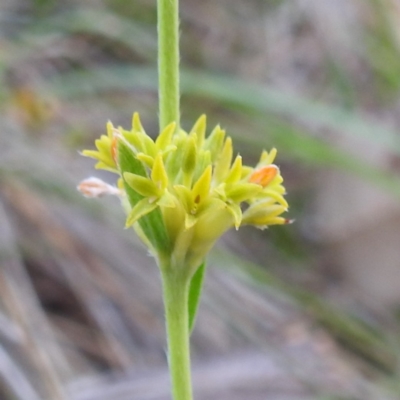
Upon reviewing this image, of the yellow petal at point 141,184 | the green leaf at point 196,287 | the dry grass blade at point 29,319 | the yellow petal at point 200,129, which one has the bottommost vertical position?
the green leaf at point 196,287

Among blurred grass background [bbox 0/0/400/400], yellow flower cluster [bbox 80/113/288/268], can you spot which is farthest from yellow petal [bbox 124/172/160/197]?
blurred grass background [bbox 0/0/400/400]

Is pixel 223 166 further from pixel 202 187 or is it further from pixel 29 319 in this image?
pixel 29 319

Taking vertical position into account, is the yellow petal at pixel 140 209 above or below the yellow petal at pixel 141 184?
below

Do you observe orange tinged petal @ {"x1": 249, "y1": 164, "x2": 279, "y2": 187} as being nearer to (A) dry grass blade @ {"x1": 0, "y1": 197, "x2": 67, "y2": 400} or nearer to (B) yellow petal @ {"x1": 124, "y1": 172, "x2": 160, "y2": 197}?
(B) yellow petal @ {"x1": 124, "y1": 172, "x2": 160, "y2": 197}

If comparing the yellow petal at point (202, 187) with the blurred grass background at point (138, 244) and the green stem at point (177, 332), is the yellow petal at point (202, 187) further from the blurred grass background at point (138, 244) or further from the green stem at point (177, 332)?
the blurred grass background at point (138, 244)

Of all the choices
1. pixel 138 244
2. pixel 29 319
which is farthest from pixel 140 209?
pixel 138 244

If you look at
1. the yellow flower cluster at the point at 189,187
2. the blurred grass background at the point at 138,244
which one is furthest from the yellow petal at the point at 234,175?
the blurred grass background at the point at 138,244

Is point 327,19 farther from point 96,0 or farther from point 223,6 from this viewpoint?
point 96,0

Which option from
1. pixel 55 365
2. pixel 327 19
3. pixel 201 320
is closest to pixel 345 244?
pixel 327 19
